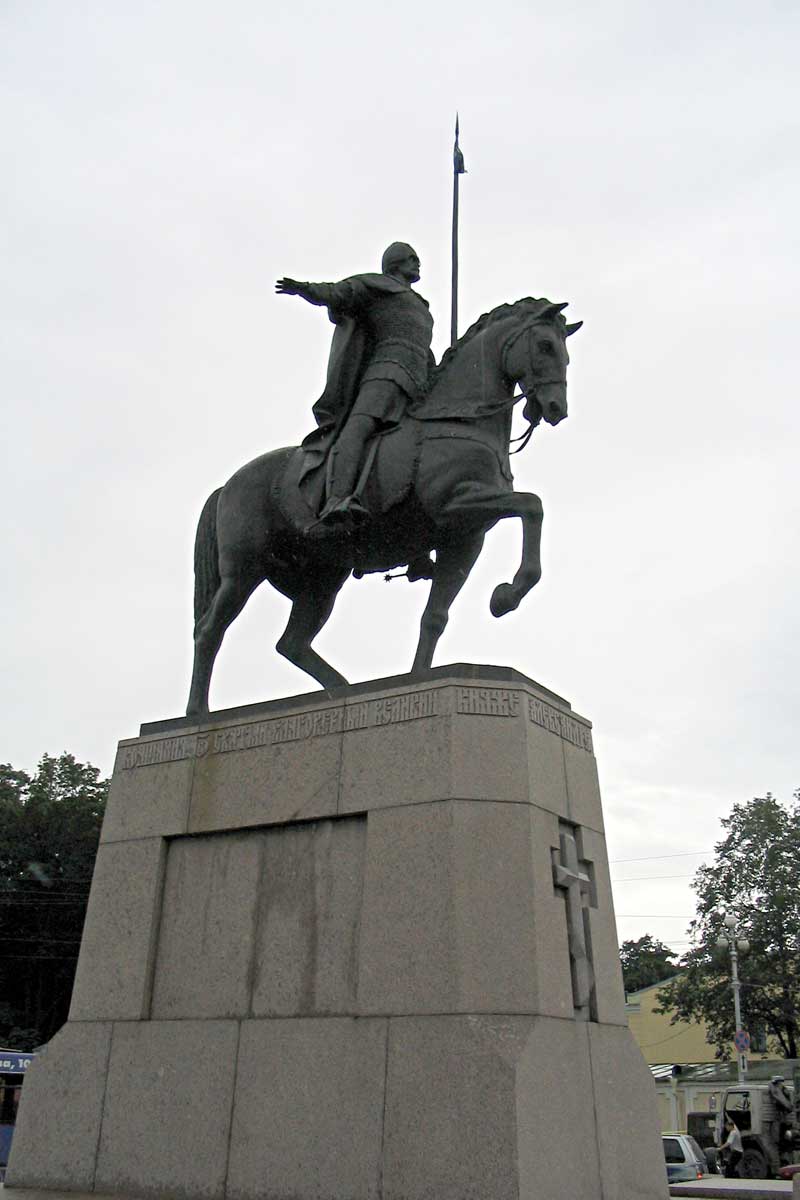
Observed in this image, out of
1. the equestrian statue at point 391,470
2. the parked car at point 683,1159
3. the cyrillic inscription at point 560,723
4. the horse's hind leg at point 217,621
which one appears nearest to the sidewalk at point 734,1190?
the cyrillic inscription at point 560,723

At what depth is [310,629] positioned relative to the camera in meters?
10.2

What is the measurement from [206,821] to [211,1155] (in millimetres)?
2334

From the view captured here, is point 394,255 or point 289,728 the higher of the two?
point 394,255

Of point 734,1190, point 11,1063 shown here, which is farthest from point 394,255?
point 11,1063

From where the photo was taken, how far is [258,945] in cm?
778

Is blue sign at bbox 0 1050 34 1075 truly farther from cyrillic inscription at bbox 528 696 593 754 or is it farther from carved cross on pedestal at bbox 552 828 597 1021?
carved cross on pedestal at bbox 552 828 597 1021

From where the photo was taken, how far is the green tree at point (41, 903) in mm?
40031

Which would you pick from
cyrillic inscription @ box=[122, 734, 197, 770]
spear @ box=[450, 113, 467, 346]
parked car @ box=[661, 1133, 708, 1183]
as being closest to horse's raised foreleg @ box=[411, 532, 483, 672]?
cyrillic inscription @ box=[122, 734, 197, 770]

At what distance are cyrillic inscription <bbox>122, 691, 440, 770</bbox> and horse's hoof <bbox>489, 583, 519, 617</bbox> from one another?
105 centimetres

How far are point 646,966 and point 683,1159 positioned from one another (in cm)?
6421

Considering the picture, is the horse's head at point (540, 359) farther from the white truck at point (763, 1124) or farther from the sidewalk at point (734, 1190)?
the white truck at point (763, 1124)

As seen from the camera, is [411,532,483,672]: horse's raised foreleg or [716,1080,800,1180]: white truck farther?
[716,1080,800,1180]: white truck

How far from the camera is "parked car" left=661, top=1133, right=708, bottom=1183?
1856cm

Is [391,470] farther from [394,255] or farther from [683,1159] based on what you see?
[683,1159]
